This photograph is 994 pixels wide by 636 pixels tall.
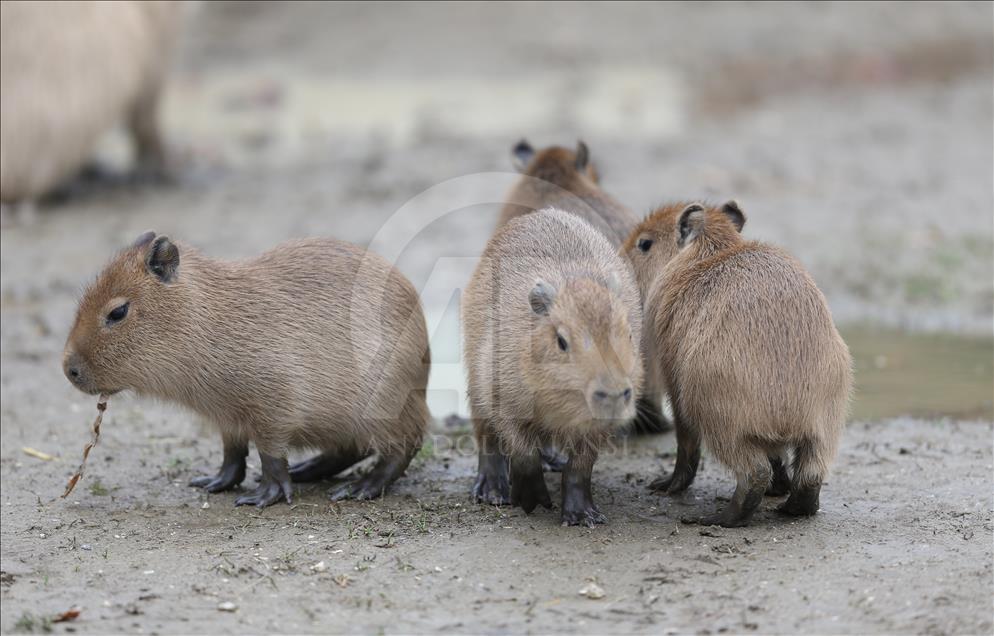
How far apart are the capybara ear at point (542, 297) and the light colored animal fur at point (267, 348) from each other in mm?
885

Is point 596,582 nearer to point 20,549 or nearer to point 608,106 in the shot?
point 20,549

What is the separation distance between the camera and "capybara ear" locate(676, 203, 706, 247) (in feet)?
18.4

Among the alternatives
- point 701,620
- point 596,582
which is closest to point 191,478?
point 596,582

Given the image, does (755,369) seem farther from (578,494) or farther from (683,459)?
(578,494)

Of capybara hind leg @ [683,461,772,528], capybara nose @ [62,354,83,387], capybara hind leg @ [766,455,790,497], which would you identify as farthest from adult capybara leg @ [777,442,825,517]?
capybara nose @ [62,354,83,387]

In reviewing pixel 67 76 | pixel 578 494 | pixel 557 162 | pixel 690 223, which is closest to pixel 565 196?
pixel 557 162

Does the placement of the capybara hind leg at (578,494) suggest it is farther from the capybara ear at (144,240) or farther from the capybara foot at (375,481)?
the capybara ear at (144,240)

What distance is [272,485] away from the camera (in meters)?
5.59

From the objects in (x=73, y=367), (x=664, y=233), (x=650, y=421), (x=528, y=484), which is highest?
(x=664, y=233)

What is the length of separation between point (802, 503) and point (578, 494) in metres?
0.90

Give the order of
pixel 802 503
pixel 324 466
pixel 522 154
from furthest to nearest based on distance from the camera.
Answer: pixel 522 154 → pixel 324 466 → pixel 802 503

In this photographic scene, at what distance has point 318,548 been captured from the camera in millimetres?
4938

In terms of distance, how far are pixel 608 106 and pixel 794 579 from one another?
33.7 ft

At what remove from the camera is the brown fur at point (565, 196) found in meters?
6.68
